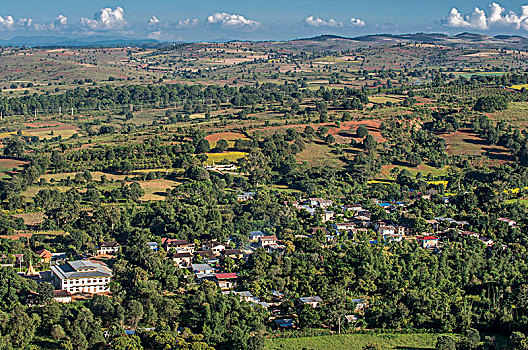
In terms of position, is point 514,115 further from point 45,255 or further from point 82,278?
point 82,278

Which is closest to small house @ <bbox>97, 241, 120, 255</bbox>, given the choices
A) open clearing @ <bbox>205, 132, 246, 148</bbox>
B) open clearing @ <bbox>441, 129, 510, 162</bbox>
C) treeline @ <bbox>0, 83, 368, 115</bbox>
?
open clearing @ <bbox>205, 132, 246, 148</bbox>

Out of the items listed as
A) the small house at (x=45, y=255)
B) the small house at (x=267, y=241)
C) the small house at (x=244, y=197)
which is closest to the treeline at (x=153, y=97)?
the small house at (x=244, y=197)

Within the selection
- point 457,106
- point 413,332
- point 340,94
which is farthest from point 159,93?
point 413,332

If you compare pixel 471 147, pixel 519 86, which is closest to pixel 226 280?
pixel 471 147

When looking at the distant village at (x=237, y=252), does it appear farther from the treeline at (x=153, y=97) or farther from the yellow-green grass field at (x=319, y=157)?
the treeline at (x=153, y=97)

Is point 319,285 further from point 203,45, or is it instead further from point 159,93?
point 203,45
